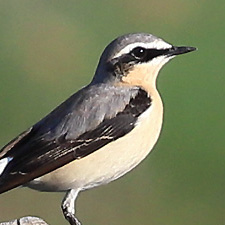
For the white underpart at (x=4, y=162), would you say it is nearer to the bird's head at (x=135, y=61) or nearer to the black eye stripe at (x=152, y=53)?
the bird's head at (x=135, y=61)

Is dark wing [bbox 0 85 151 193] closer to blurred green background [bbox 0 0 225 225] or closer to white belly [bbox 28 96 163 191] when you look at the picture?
white belly [bbox 28 96 163 191]

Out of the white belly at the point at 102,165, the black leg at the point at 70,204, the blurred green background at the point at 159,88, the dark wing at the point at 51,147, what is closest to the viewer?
the dark wing at the point at 51,147

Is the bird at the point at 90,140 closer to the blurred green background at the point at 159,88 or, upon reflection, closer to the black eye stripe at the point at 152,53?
the black eye stripe at the point at 152,53

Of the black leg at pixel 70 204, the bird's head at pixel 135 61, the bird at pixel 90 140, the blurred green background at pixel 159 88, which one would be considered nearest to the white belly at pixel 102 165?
the bird at pixel 90 140

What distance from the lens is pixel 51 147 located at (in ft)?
26.7

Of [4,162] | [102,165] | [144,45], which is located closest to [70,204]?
[102,165]

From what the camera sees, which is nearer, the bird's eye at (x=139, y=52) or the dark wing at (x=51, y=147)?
the dark wing at (x=51, y=147)

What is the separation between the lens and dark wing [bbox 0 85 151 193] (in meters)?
8.04

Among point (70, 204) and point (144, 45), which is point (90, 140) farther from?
point (144, 45)

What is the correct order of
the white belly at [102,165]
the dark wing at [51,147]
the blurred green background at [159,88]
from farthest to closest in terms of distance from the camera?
1. the blurred green background at [159,88]
2. the white belly at [102,165]
3. the dark wing at [51,147]

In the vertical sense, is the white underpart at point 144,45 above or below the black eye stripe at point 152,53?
above

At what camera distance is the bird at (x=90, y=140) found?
8.13m

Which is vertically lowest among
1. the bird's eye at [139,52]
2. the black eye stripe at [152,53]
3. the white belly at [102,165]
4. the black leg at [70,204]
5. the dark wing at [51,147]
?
the black leg at [70,204]

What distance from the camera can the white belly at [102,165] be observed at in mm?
8164
